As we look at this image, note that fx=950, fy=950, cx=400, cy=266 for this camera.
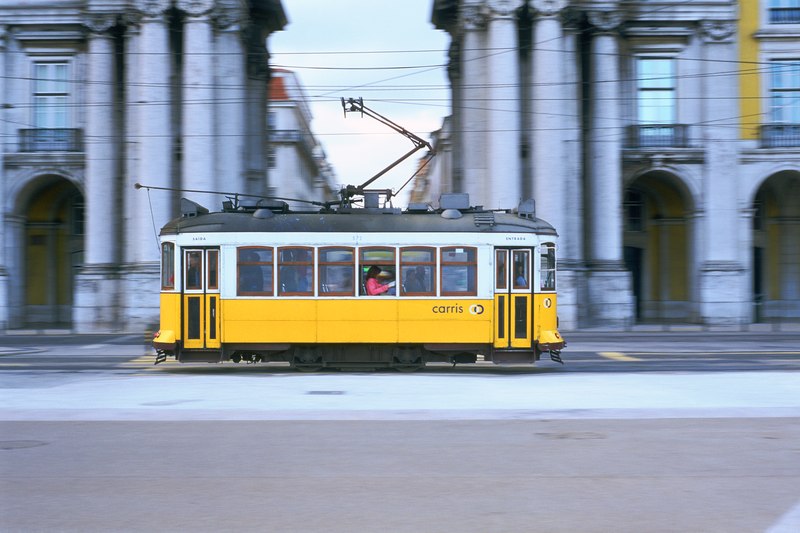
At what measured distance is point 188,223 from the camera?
63.1 feet

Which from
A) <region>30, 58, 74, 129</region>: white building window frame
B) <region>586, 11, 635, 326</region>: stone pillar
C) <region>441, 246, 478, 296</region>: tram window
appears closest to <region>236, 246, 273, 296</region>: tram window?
<region>441, 246, 478, 296</region>: tram window

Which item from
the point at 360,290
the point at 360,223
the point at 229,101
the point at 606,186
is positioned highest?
the point at 229,101

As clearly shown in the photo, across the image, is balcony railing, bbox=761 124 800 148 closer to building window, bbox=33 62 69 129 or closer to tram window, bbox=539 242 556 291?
tram window, bbox=539 242 556 291

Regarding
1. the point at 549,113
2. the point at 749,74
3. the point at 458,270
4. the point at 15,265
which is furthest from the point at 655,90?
the point at 15,265

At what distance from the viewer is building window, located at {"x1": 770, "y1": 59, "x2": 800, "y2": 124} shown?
3734cm

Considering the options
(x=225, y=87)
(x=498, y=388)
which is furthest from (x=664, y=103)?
(x=498, y=388)

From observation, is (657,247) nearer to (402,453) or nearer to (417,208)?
(417,208)

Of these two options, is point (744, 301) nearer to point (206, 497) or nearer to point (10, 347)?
point (10, 347)

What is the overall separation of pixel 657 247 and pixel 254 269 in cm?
Result: 2599

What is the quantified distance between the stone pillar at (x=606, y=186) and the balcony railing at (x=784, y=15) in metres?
6.26

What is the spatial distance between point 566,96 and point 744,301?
34.1 ft

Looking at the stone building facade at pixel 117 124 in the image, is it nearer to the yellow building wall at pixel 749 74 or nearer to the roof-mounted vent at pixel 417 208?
the roof-mounted vent at pixel 417 208

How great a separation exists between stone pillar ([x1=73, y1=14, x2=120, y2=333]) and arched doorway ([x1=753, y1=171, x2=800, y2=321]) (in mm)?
26369

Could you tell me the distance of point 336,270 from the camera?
18922 millimetres
